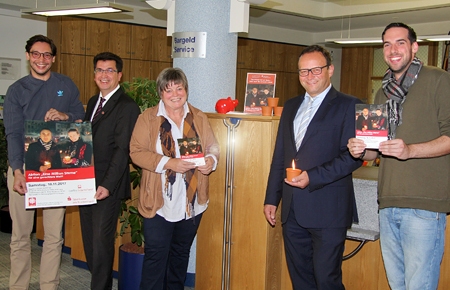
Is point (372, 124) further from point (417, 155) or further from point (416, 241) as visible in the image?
point (416, 241)

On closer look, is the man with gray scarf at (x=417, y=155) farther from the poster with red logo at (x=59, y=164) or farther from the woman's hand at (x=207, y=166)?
the poster with red logo at (x=59, y=164)

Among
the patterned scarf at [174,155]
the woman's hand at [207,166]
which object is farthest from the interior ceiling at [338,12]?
the woman's hand at [207,166]

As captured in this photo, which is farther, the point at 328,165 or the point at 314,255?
the point at 314,255

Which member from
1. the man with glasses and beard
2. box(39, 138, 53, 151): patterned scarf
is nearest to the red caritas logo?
the man with glasses and beard

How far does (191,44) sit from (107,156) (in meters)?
1.42

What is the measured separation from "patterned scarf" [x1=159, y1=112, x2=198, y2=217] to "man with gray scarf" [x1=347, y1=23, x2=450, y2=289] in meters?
1.13

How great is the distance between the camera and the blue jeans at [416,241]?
265 cm

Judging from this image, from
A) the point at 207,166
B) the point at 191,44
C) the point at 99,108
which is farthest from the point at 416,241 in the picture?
the point at 191,44

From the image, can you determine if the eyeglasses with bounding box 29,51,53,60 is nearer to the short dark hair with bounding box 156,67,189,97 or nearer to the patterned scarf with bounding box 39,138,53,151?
the patterned scarf with bounding box 39,138,53,151

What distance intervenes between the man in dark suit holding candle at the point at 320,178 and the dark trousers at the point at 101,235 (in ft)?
4.12

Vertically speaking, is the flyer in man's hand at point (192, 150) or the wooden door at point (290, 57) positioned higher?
the wooden door at point (290, 57)

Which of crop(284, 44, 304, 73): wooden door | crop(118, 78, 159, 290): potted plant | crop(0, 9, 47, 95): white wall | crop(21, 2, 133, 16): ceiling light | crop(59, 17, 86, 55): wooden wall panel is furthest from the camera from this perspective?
crop(284, 44, 304, 73): wooden door

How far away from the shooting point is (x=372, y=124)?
264 centimetres

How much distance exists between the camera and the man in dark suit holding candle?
2.91 meters
